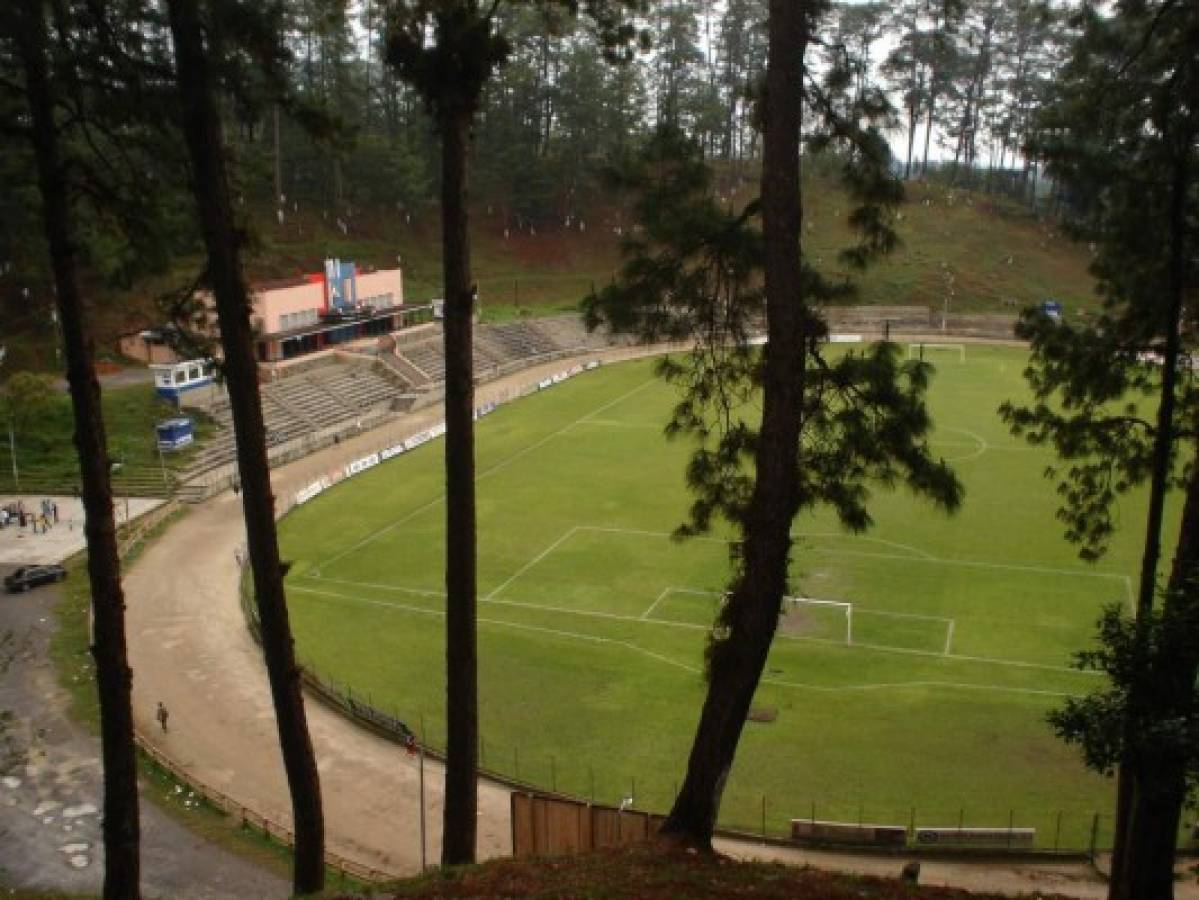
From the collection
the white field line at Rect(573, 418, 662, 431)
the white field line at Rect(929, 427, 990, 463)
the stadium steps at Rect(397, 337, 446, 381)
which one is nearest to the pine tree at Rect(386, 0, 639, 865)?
the white field line at Rect(929, 427, 990, 463)

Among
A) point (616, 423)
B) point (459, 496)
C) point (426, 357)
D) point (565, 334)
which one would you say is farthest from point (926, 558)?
point (565, 334)

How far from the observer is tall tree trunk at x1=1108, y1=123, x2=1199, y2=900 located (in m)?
8.10

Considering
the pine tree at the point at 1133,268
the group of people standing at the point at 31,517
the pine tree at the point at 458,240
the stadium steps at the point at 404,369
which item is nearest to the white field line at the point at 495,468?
the stadium steps at the point at 404,369

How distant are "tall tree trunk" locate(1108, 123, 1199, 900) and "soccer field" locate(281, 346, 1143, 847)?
216 inches

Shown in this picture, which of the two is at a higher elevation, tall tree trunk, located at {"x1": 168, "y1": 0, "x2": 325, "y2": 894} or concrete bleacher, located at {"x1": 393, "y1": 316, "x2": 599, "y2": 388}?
tall tree trunk, located at {"x1": 168, "y1": 0, "x2": 325, "y2": 894}

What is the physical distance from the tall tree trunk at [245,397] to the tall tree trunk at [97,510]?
1283mm

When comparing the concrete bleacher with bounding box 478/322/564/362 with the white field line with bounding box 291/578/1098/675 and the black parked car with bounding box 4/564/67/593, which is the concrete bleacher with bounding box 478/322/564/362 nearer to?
the white field line with bounding box 291/578/1098/675

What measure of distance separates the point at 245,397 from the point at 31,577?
21.2 m

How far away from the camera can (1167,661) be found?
26.7 ft

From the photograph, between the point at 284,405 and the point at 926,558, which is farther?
the point at 284,405

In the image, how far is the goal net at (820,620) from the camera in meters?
24.0

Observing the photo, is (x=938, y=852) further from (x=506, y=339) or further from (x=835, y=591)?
(x=506, y=339)

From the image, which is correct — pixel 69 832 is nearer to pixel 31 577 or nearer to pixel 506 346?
pixel 31 577

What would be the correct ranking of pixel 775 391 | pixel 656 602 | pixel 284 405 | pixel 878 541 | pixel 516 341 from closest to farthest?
pixel 775 391 < pixel 656 602 < pixel 878 541 < pixel 284 405 < pixel 516 341
